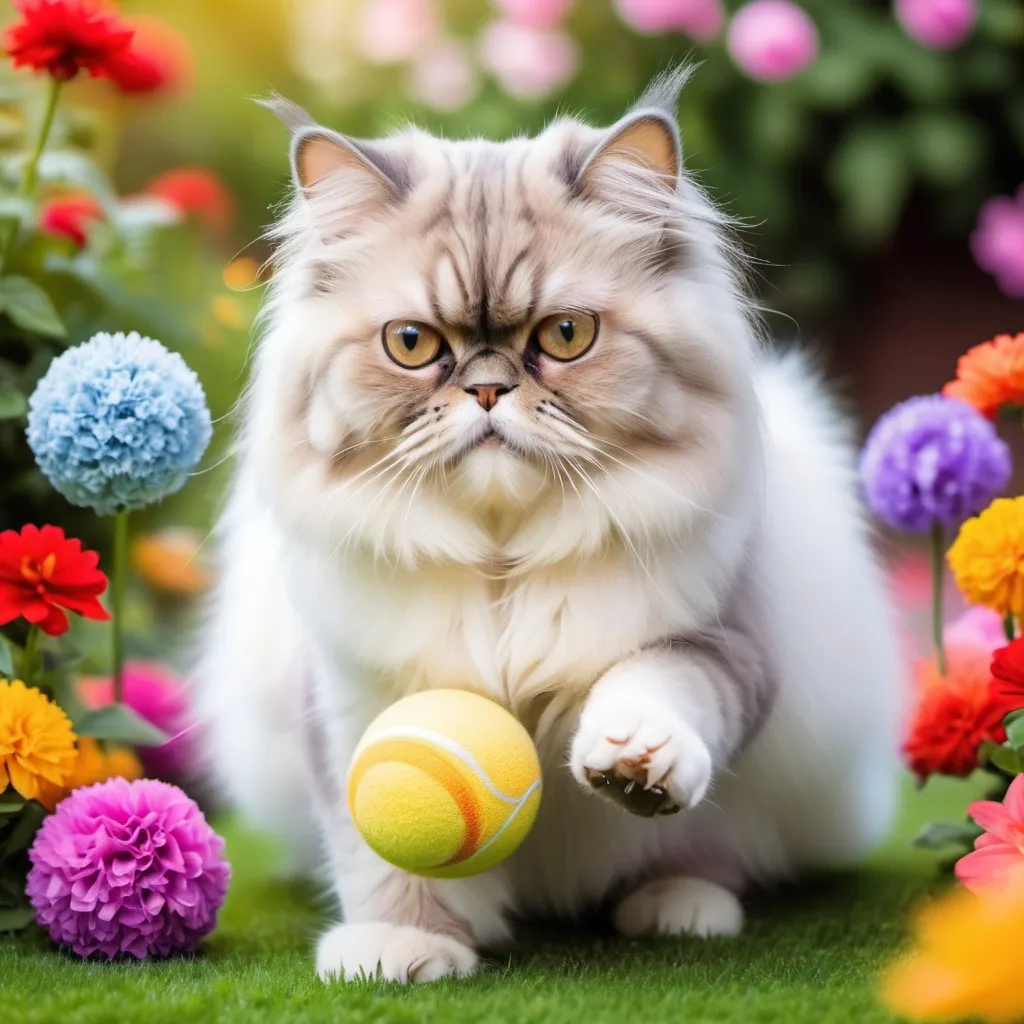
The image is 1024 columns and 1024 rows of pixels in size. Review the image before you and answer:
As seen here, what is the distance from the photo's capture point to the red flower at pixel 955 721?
2.13 m

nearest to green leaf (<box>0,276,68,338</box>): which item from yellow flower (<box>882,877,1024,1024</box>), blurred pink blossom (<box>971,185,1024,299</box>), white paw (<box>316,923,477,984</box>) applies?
white paw (<box>316,923,477,984</box>)

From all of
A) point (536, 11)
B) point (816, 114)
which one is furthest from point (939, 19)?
point (536, 11)

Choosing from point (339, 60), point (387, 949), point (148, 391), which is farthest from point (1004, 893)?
point (339, 60)

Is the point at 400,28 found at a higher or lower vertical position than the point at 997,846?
higher

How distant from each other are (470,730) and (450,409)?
0.39m

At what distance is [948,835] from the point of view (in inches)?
80.0

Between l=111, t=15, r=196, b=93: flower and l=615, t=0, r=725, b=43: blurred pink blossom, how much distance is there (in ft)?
5.90

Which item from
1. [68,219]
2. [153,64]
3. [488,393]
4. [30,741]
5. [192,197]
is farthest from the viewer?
[192,197]

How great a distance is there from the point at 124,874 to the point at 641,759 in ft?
2.45

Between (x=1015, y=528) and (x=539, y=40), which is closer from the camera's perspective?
(x=1015, y=528)

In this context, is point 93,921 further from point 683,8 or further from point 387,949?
point 683,8

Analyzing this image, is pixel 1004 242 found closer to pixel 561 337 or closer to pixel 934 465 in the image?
pixel 934 465

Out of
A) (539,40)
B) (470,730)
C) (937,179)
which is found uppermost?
(539,40)

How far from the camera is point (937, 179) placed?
516 cm
